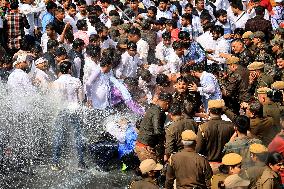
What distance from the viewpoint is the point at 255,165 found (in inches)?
375

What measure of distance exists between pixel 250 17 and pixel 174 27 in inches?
127

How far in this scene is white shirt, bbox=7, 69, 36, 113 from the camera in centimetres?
1301

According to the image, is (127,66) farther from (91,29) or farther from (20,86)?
(20,86)

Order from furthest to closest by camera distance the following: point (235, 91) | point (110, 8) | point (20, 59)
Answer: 1. point (110, 8)
2. point (235, 91)
3. point (20, 59)

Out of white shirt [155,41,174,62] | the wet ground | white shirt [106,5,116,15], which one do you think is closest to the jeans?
the wet ground

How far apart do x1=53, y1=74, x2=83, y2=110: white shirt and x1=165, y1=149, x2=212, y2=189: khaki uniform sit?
3.34 m

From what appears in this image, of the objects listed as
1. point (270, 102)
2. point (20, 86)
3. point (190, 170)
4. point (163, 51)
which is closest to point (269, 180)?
point (190, 170)

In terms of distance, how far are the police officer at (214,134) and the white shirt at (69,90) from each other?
9.25 ft

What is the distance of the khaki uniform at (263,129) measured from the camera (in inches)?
434

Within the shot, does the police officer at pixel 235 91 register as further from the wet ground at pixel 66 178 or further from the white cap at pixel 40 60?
the white cap at pixel 40 60

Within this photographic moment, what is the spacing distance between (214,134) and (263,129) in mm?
848

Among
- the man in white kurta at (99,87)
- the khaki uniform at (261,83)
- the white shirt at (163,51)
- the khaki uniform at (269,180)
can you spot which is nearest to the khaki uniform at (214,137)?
the khaki uniform at (269,180)

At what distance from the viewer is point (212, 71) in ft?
47.3

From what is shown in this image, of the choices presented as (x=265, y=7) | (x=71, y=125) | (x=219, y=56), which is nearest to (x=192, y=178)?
(x=71, y=125)
